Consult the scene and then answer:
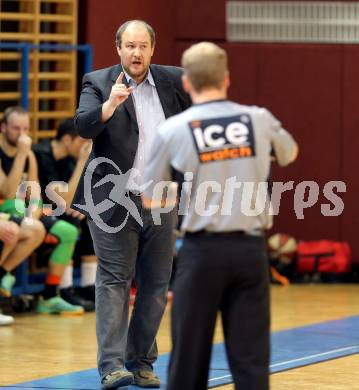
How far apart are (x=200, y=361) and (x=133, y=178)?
5.17 feet

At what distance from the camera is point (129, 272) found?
6.02 m

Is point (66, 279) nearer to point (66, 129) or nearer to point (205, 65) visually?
point (66, 129)

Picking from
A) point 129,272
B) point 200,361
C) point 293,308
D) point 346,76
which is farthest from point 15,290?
point 200,361

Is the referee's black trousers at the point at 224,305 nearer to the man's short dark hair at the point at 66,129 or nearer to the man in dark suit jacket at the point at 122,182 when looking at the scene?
the man in dark suit jacket at the point at 122,182

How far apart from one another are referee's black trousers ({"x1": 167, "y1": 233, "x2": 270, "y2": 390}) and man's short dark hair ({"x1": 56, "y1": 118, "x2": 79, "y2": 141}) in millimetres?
4667

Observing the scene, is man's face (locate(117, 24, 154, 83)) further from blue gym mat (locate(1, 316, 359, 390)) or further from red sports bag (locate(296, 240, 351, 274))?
red sports bag (locate(296, 240, 351, 274))

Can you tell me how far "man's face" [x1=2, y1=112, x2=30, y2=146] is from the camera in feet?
28.3

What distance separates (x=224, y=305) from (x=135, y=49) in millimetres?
1760

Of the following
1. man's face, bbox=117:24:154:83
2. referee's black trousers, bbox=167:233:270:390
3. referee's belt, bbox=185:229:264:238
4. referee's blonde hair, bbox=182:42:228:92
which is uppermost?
man's face, bbox=117:24:154:83

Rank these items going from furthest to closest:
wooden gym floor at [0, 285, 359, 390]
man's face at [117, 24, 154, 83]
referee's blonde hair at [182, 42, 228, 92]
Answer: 1. wooden gym floor at [0, 285, 359, 390]
2. man's face at [117, 24, 154, 83]
3. referee's blonde hair at [182, 42, 228, 92]

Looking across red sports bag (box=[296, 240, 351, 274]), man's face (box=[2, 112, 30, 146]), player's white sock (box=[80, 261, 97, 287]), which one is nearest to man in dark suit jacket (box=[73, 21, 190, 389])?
man's face (box=[2, 112, 30, 146])

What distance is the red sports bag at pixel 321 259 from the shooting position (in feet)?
35.4

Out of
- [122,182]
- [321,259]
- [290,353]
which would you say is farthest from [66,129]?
[122,182]

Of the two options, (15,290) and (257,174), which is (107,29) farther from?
(257,174)
